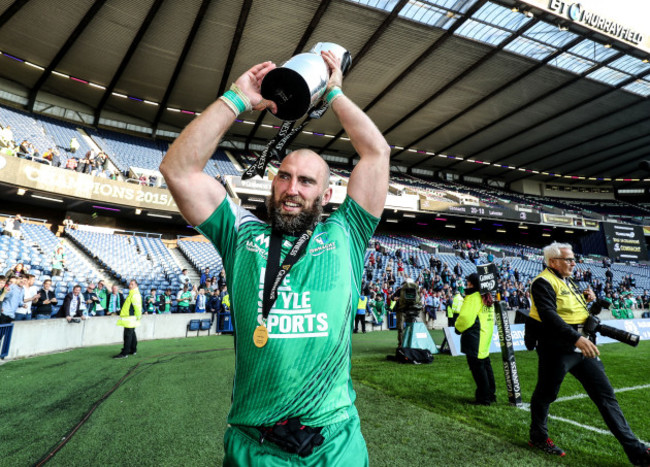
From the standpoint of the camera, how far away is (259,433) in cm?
123

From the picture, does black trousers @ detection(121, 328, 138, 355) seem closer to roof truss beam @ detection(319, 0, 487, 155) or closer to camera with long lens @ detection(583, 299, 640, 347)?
camera with long lens @ detection(583, 299, 640, 347)

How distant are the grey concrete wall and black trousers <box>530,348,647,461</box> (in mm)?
9791

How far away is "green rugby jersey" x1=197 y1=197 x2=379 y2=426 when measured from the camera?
1260 millimetres

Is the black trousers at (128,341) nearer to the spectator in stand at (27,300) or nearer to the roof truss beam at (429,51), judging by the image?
the spectator in stand at (27,300)

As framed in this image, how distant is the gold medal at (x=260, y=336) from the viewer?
1.28 metres

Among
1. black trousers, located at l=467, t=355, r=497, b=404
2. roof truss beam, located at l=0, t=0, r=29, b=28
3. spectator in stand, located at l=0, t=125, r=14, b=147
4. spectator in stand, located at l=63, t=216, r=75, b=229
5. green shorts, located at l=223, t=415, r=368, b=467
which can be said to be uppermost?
roof truss beam, located at l=0, t=0, r=29, b=28

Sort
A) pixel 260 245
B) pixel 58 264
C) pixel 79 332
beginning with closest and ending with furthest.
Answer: pixel 260 245 → pixel 79 332 → pixel 58 264

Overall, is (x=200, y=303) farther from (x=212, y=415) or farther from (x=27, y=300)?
(x=212, y=415)

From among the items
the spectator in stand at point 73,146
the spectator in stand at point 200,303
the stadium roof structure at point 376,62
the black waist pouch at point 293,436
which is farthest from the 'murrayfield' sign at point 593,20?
the spectator in stand at point 73,146

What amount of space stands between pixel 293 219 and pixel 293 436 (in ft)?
2.52

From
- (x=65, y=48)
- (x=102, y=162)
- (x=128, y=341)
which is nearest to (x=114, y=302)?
(x=128, y=341)

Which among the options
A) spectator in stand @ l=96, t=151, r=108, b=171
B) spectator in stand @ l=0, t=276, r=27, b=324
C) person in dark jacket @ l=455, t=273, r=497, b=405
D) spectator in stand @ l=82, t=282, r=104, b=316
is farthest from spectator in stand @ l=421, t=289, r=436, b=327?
spectator in stand @ l=96, t=151, r=108, b=171

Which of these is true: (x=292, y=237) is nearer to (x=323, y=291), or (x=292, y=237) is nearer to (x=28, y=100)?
(x=323, y=291)

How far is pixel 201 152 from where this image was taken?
4.51 ft
